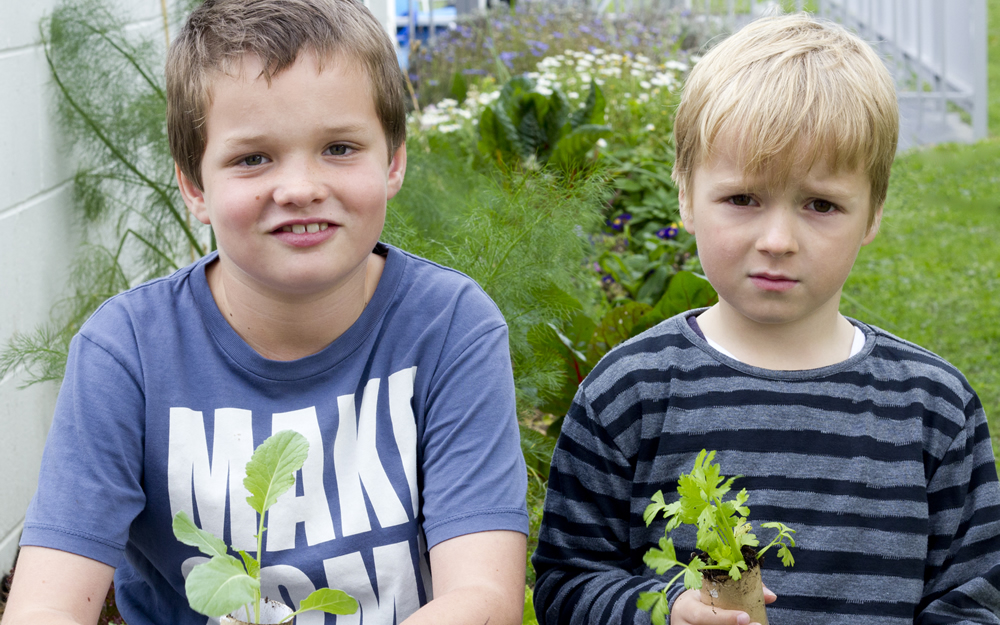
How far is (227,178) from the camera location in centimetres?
140

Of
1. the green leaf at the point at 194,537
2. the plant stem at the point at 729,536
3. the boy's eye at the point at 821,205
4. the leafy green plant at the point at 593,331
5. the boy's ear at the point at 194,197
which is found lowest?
the leafy green plant at the point at 593,331

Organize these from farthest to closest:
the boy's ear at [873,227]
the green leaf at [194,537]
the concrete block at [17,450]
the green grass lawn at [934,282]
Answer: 1. the green grass lawn at [934,282]
2. the concrete block at [17,450]
3. the boy's ear at [873,227]
4. the green leaf at [194,537]

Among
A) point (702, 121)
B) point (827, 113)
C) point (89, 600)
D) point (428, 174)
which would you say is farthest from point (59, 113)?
point (827, 113)

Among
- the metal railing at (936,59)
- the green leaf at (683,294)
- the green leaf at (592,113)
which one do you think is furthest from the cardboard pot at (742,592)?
the metal railing at (936,59)

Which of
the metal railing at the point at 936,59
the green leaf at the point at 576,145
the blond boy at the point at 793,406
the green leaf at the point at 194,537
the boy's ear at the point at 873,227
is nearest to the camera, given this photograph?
the green leaf at the point at 194,537

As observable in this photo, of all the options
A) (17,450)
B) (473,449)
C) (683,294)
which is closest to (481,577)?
(473,449)

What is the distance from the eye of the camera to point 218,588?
38.8 inches

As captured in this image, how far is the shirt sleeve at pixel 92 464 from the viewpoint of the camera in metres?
1.35

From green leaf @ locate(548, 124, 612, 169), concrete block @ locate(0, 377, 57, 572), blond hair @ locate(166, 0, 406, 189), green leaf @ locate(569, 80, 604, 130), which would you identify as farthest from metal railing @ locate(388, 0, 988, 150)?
blond hair @ locate(166, 0, 406, 189)

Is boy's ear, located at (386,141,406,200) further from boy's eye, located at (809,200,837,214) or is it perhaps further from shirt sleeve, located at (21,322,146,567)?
boy's eye, located at (809,200,837,214)

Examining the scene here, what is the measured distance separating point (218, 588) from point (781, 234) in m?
0.91

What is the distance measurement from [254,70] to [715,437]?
0.89 meters

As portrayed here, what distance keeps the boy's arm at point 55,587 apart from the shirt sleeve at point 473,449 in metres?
0.49

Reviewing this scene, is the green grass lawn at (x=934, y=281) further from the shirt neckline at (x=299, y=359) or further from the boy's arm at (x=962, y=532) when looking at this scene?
the shirt neckline at (x=299, y=359)
